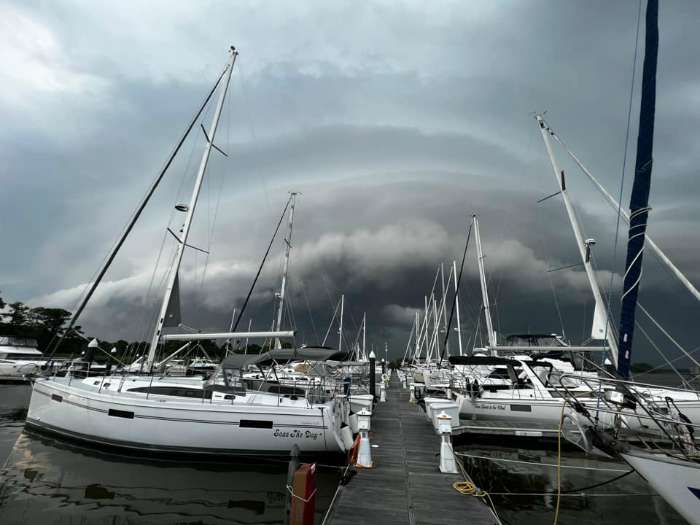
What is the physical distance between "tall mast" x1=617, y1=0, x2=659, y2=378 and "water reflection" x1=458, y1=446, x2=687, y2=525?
3.03 metres

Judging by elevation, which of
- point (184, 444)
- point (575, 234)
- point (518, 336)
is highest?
point (575, 234)

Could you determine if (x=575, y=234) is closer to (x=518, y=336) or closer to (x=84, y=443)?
(x=518, y=336)

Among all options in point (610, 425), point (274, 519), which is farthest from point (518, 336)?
point (274, 519)

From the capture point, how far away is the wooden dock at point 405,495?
6941 mm

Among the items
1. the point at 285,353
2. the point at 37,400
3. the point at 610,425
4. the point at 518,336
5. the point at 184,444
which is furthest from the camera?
the point at 518,336

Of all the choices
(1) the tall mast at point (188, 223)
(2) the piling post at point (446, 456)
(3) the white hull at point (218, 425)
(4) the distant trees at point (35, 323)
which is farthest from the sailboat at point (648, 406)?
(4) the distant trees at point (35, 323)

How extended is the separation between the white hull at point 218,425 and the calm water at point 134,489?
2.05ft

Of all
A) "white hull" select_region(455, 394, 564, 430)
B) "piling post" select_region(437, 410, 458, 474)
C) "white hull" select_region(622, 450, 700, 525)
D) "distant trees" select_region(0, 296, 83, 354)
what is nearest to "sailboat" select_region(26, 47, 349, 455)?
"piling post" select_region(437, 410, 458, 474)

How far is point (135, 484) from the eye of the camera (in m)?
10.7

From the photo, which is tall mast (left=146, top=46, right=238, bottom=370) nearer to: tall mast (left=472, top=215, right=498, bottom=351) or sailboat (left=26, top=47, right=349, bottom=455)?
sailboat (left=26, top=47, right=349, bottom=455)

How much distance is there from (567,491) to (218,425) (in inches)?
381

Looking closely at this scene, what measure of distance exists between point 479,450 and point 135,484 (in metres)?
11.9

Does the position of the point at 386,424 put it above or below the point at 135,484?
above

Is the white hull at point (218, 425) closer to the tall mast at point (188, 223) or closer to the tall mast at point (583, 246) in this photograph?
the tall mast at point (188, 223)
